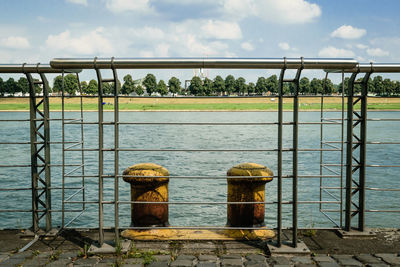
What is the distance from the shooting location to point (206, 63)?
443 cm

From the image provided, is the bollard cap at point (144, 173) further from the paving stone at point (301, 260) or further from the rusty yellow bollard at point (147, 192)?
the paving stone at point (301, 260)

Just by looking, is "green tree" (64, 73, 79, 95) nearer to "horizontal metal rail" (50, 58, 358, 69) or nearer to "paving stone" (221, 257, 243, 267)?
"horizontal metal rail" (50, 58, 358, 69)

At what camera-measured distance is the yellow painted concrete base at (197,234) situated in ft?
16.4

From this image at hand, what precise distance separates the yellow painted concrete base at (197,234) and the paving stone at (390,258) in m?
1.26

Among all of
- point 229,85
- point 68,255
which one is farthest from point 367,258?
point 229,85

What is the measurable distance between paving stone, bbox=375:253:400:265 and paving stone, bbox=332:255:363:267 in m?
0.30

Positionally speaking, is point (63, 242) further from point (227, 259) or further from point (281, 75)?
A: point (281, 75)

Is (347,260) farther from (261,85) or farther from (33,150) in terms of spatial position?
(261,85)

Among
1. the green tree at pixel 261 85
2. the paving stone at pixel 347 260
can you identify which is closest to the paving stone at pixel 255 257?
the paving stone at pixel 347 260

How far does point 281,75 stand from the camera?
15.0ft

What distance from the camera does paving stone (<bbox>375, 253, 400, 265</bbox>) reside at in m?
4.25

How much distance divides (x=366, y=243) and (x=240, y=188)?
1604 mm

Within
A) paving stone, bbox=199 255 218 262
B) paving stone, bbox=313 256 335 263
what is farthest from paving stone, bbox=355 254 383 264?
paving stone, bbox=199 255 218 262

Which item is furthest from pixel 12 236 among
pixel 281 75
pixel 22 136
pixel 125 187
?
pixel 22 136
